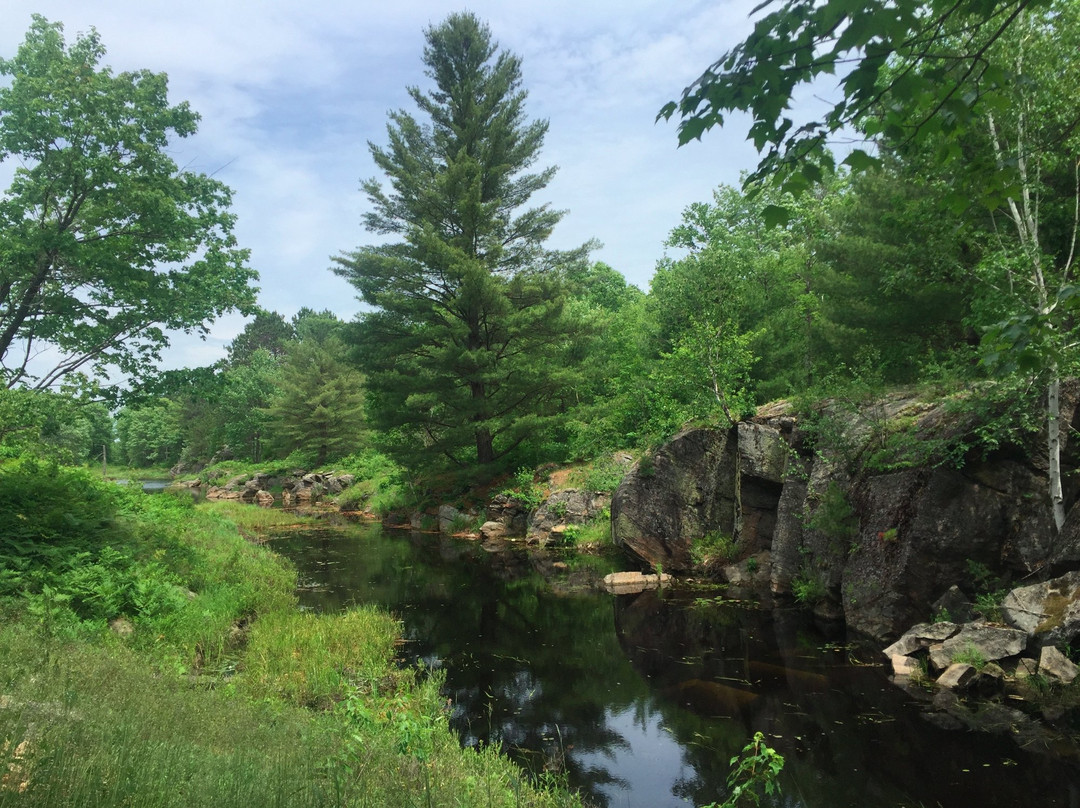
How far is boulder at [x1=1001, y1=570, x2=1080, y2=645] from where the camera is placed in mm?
7977

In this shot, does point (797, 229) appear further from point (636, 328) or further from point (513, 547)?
point (513, 547)

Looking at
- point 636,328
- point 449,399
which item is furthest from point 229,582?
point 636,328

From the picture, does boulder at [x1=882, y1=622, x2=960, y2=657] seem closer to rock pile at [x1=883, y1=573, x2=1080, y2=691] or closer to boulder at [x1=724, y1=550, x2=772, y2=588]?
rock pile at [x1=883, y1=573, x2=1080, y2=691]

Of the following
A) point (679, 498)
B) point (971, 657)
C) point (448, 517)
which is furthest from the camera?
point (448, 517)

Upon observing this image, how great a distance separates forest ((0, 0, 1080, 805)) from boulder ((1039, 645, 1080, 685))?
2.38 m

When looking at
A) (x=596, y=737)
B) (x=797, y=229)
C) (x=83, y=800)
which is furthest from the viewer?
(x=797, y=229)

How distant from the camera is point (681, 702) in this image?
28.9 feet

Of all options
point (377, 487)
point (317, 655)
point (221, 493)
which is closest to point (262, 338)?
point (221, 493)

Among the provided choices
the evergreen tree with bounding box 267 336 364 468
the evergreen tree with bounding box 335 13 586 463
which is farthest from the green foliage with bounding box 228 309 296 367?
the evergreen tree with bounding box 335 13 586 463

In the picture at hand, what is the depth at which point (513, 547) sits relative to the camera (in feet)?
75.7

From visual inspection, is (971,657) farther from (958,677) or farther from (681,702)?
(681,702)

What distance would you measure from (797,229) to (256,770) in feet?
93.9

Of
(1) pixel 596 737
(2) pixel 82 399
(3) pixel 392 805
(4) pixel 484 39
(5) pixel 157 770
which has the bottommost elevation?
(1) pixel 596 737

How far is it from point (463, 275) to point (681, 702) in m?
19.4
